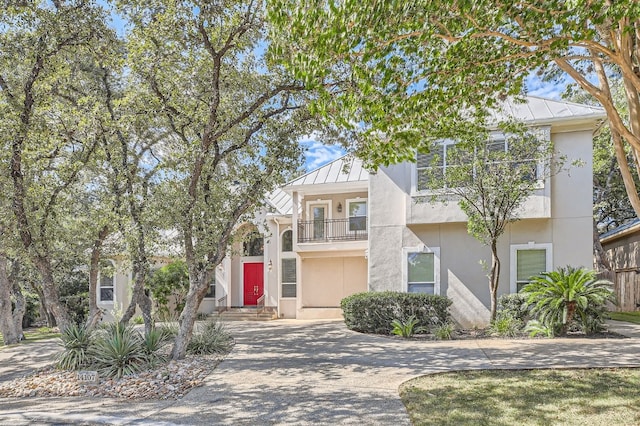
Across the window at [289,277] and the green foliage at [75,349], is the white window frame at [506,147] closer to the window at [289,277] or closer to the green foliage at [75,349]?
the window at [289,277]

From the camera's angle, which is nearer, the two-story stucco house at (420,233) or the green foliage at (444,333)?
the green foliage at (444,333)

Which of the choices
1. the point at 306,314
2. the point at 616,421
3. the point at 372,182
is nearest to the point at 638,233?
the point at 372,182

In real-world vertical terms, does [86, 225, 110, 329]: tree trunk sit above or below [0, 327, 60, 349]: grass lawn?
above

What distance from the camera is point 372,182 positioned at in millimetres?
14883

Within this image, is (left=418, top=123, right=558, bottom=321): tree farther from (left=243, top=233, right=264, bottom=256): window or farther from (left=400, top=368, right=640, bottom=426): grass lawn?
(left=243, top=233, right=264, bottom=256): window

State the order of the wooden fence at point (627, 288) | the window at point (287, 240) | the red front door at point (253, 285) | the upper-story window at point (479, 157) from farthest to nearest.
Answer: the red front door at point (253, 285), the window at point (287, 240), the wooden fence at point (627, 288), the upper-story window at point (479, 157)

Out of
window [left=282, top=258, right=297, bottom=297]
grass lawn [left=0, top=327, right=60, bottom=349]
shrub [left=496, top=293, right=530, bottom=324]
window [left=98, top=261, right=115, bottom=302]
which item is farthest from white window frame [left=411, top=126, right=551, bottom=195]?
window [left=98, top=261, right=115, bottom=302]

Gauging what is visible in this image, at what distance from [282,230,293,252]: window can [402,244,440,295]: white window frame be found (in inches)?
273

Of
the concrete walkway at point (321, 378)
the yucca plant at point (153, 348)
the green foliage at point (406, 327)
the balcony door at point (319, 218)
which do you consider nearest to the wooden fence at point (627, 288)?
the concrete walkway at point (321, 378)

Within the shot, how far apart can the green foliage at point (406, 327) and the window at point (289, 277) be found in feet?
25.4

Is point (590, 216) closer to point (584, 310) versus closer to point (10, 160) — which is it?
point (584, 310)

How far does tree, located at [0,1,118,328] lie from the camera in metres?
8.34

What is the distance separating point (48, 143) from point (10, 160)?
99 centimetres

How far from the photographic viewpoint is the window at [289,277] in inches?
760
